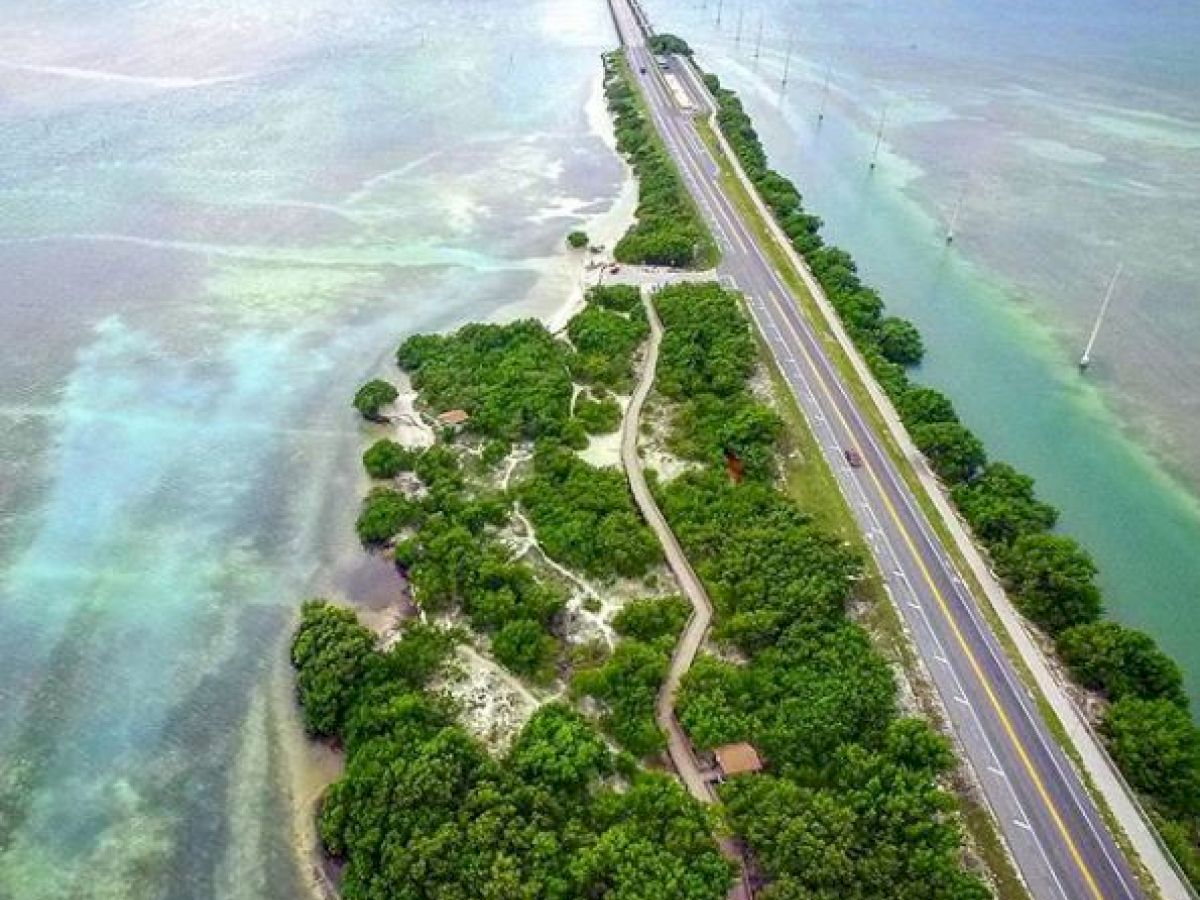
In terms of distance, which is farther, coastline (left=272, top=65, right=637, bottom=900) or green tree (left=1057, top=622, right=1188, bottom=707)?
green tree (left=1057, top=622, right=1188, bottom=707)

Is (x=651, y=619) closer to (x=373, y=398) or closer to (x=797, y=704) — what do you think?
(x=797, y=704)

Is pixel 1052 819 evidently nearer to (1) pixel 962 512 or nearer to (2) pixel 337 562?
(1) pixel 962 512

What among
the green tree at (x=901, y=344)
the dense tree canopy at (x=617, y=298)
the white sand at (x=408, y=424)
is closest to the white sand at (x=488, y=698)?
the white sand at (x=408, y=424)

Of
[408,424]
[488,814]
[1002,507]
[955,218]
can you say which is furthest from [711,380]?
[955,218]

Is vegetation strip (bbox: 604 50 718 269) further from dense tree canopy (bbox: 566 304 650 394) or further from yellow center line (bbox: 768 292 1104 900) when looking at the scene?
yellow center line (bbox: 768 292 1104 900)

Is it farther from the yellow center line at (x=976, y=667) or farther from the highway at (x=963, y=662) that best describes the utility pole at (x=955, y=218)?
the yellow center line at (x=976, y=667)

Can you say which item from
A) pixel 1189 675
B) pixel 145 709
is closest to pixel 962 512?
pixel 1189 675

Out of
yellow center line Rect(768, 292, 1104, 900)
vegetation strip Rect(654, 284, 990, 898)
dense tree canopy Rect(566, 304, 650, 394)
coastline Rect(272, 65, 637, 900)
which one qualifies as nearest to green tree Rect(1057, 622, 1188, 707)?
yellow center line Rect(768, 292, 1104, 900)
